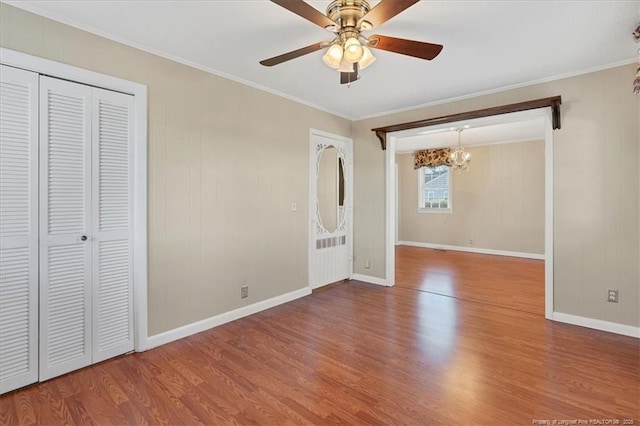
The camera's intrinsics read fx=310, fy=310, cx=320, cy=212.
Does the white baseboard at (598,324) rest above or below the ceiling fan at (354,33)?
below

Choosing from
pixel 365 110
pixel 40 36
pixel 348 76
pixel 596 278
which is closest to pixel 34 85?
pixel 40 36

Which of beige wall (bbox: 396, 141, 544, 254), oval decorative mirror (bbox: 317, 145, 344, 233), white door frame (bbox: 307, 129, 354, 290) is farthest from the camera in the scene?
beige wall (bbox: 396, 141, 544, 254)

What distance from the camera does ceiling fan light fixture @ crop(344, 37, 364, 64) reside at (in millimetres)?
1767

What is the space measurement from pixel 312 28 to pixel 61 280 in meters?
2.61

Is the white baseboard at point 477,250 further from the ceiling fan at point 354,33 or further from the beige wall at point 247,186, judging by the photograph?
the ceiling fan at point 354,33

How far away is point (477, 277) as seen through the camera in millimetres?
5102

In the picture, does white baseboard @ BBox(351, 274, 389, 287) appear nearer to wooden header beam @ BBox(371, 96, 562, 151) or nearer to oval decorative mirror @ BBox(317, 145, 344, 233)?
oval decorative mirror @ BBox(317, 145, 344, 233)

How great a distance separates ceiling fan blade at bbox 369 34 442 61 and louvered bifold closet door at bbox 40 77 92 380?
215 cm

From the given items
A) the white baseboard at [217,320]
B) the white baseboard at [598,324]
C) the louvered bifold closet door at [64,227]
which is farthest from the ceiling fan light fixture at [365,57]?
the white baseboard at [598,324]

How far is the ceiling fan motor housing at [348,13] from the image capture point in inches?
70.1

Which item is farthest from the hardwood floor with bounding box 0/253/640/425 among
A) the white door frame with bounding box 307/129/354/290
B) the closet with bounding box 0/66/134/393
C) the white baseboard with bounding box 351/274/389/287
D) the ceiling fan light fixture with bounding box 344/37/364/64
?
the ceiling fan light fixture with bounding box 344/37/364/64

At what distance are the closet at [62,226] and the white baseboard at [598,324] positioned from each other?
417cm

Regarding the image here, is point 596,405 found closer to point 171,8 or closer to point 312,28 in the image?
point 312,28

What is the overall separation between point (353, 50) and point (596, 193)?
9.71 feet
